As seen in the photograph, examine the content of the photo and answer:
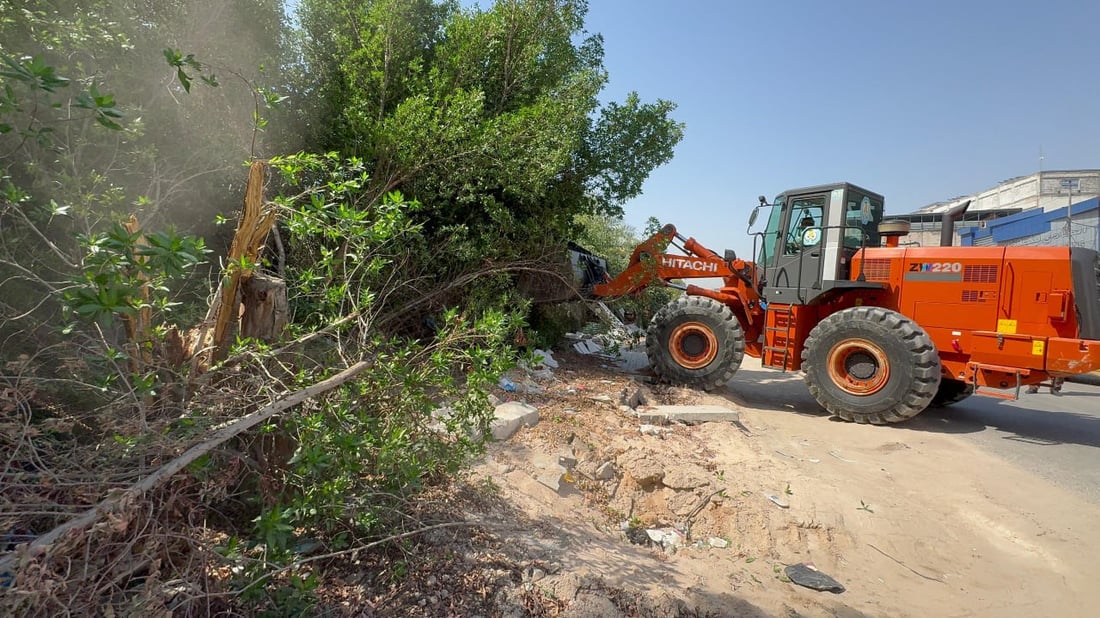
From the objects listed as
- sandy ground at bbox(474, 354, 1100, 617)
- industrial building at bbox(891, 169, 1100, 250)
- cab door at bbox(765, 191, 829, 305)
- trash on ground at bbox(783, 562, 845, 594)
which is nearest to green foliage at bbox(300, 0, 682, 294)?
sandy ground at bbox(474, 354, 1100, 617)

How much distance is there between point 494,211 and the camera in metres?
6.33

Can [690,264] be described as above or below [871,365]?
above

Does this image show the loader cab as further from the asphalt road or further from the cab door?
the asphalt road

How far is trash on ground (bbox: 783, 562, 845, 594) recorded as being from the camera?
2967 mm

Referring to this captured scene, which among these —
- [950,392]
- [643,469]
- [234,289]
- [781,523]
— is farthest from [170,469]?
[950,392]

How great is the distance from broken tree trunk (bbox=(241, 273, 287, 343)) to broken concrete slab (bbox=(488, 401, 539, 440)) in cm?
181

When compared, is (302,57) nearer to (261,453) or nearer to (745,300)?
(261,453)

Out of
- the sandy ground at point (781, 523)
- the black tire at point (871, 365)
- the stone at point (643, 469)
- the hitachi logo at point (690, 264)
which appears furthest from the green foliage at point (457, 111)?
the black tire at point (871, 365)

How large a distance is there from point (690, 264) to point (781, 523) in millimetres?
4527

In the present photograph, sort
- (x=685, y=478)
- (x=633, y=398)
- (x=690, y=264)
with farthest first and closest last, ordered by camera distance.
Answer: (x=690, y=264), (x=633, y=398), (x=685, y=478)

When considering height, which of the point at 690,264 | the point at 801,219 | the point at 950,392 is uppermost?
the point at 801,219

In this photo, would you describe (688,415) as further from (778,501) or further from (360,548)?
(360,548)

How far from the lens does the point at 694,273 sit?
301 inches

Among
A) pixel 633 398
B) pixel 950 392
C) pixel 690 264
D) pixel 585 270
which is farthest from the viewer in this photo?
pixel 585 270
